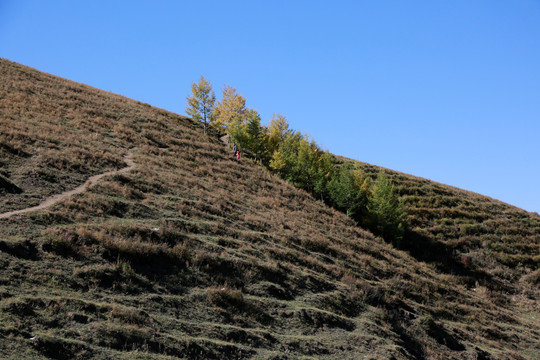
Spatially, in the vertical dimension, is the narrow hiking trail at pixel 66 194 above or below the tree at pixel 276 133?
below

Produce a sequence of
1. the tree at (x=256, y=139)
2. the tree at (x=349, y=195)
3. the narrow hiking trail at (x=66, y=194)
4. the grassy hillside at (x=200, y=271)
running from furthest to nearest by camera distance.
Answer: the tree at (x=256, y=139)
the tree at (x=349, y=195)
the narrow hiking trail at (x=66, y=194)
the grassy hillside at (x=200, y=271)

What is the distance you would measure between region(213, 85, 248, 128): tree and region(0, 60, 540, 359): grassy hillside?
22891 mm

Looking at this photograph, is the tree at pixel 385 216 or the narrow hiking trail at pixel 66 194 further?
the tree at pixel 385 216

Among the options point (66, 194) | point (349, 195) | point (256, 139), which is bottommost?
point (66, 194)

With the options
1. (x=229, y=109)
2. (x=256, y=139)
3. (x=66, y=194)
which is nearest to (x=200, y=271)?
(x=66, y=194)

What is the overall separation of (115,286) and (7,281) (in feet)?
10.9

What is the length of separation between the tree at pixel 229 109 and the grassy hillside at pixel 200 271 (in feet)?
75.1

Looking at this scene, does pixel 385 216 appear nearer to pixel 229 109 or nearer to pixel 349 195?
pixel 349 195

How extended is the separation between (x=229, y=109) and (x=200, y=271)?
52772 mm

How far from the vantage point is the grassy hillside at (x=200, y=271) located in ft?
41.4

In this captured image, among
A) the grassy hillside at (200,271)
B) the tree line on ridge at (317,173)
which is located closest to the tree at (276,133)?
the tree line on ridge at (317,173)

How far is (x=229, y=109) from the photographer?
68.0 meters

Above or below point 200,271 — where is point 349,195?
above

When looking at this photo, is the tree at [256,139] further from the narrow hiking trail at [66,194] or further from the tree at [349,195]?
the narrow hiking trail at [66,194]
